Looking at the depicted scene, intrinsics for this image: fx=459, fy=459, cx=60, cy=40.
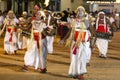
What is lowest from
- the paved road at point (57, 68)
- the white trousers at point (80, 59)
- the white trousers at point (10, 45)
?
the paved road at point (57, 68)

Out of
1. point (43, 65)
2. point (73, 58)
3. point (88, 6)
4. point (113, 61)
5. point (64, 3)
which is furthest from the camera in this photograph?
point (64, 3)

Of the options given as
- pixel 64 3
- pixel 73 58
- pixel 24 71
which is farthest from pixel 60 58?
pixel 64 3

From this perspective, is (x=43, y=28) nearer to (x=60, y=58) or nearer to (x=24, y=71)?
(x=24, y=71)

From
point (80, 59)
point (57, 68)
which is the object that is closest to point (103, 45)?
point (57, 68)

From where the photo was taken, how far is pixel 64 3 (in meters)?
53.8

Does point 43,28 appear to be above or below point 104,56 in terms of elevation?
above

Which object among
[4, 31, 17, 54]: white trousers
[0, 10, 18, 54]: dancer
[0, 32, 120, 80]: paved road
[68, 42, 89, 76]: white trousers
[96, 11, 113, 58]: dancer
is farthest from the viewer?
[4, 31, 17, 54]: white trousers

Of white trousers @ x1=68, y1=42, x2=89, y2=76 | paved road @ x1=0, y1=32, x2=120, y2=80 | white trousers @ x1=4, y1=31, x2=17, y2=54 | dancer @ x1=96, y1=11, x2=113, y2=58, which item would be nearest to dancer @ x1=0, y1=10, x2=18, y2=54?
white trousers @ x1=4, y1=31, x2=17, y2=54

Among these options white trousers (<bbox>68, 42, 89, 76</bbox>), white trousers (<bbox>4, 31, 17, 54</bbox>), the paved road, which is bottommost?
the paved road

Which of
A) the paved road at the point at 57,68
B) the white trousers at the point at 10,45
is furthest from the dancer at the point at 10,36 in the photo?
the paved road at the point at 57,68

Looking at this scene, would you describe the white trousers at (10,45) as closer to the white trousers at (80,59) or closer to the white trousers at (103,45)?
the white trousers at (103,45)

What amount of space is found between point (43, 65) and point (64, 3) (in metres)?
40.6

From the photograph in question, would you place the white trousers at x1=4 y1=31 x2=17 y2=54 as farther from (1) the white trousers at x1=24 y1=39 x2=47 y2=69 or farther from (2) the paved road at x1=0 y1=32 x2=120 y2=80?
(1) the white trousers at x1=24 y1=39 x2=47 y2=69

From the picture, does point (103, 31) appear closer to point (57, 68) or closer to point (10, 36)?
point (10, 36)
